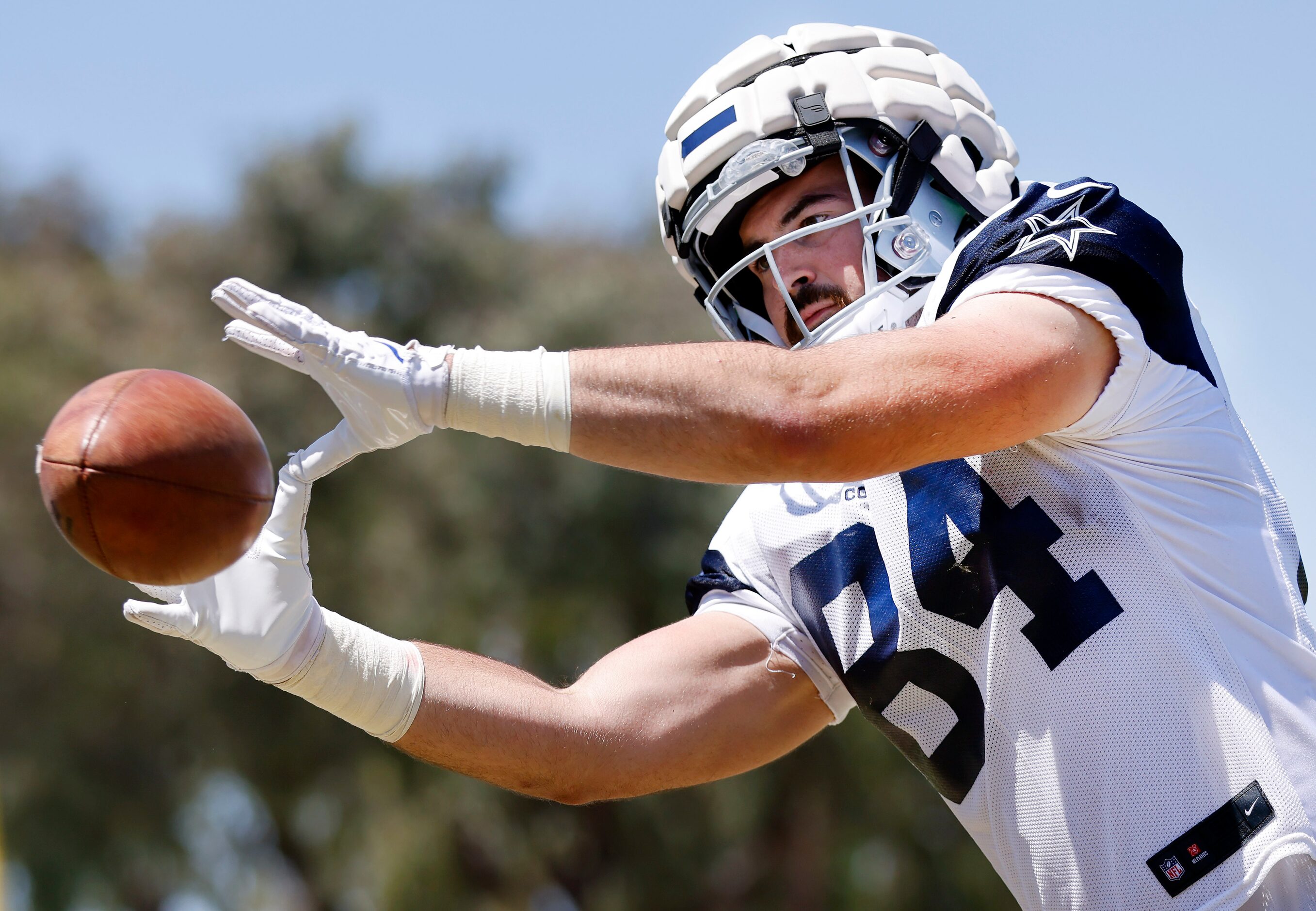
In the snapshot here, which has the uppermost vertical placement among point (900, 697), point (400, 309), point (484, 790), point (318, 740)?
point (900, 697)

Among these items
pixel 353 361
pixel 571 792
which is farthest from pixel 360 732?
pixel 353 361

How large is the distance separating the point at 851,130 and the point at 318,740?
12804mm

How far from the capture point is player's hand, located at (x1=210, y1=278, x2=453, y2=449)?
2.19 metres

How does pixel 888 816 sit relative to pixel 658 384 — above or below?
below

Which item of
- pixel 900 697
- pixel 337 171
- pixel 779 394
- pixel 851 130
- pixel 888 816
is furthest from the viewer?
pixel 337 171

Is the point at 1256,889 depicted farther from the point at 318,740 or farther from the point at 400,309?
the point at 400,309

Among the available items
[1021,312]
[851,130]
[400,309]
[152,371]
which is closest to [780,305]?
[851,130]

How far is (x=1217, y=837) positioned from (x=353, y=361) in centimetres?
160

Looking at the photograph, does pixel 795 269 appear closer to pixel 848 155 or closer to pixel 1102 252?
pixel 848 155

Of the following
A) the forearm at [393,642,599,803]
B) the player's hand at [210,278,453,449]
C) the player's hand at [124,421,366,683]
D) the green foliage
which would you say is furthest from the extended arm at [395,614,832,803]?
the green foliage

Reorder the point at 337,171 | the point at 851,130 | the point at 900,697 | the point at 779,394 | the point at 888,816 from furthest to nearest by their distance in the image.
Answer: the point at 337,171 → the point at 888,816 → the point at 851,130 → the point at 900,697 → the point at 779,394

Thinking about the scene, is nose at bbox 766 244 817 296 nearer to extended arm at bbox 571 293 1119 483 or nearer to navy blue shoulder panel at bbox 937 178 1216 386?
navy blue shoulder panel at bbox 937 178 1216 386

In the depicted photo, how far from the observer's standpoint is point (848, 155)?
9.96 feet

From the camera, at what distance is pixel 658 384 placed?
2.15 metres
